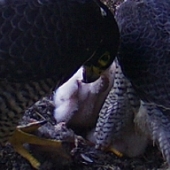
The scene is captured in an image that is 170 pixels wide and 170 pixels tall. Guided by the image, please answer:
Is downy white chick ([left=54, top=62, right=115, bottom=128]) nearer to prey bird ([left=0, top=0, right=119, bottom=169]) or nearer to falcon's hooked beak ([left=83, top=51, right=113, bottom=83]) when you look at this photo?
falcon's hooked beak ([left=83, top=51, right=113, bottom=83])

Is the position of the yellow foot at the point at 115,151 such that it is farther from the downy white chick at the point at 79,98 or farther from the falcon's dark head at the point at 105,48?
the falcon's dark head at the point at 105,48

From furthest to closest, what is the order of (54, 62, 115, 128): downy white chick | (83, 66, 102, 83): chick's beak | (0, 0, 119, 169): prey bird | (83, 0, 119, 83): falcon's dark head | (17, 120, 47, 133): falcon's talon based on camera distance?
(54, 62, 115, 128): downy white chick → (17, 120, 47, 133): falcon's talon → (83, 66, 102, 83): chick's beak → (83, 0, 119, 83): falcon's dark head → (0, 0, 119, 169): prey bird

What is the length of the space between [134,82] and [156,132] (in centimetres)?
25

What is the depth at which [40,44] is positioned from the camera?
2.85 m

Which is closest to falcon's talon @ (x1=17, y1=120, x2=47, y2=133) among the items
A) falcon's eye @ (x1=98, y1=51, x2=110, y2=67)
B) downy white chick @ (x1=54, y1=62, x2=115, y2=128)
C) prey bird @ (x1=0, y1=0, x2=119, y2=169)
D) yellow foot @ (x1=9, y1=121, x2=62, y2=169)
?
yellow foot @ (x1=9, y1=121, x2=62, y2=169)

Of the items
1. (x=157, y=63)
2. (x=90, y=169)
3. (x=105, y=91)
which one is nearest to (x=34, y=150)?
(x=90, y=169)

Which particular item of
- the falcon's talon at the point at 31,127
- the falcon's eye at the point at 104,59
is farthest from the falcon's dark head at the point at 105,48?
the falcon's talon at the point at 31,127

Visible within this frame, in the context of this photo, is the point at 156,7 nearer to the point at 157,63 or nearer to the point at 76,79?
the point at 157,63

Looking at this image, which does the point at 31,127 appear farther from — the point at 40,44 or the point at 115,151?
the point at 40,44

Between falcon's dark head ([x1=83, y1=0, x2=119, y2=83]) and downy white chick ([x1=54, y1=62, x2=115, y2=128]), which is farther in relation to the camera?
downy white chick ([x1=54, y1=62, x2=115, y2=128])

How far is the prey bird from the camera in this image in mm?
2828

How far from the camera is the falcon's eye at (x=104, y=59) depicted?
314 cm

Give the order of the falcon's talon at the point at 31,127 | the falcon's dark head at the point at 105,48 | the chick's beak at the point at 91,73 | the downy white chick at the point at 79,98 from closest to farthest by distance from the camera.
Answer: the falcon's dark head at the point at 105,48 → the chick's beak at the point at 91,73 → the falcon's talon at the point at 31,127 → the downy white chick at the point at 79,98

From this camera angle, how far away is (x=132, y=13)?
317 centimetres
